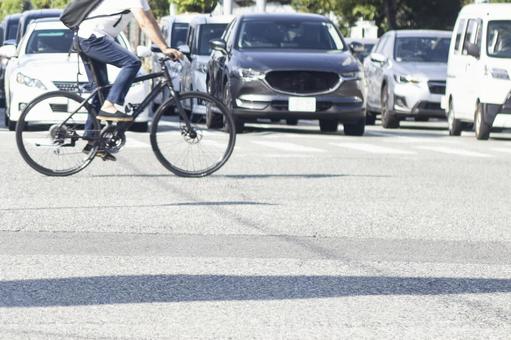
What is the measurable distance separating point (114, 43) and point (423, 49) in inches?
581

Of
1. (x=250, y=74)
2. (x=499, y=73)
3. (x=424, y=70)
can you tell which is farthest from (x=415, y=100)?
(x=250, y=74)

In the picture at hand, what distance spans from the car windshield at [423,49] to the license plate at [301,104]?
20.3 ft

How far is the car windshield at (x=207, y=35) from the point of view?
88.7ft

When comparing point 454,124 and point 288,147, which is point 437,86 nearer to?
point 454,124

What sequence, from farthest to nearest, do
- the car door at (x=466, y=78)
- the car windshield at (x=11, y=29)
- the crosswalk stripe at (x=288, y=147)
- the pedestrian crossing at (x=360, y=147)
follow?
the car windshield at (x=11, y=29), the car door at (x=466, y=78), the crosswalk stripe at (x=288, y=147), the pedestrian crossing at (x=360, y=147)

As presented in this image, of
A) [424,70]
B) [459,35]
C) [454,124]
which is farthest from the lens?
[424,70]

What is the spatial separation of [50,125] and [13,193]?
1.36m

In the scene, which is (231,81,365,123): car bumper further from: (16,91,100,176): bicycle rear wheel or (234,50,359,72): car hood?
(16,91,100,176): bicycle rear wheel

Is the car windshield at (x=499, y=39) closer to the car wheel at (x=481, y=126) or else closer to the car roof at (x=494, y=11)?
the car roof at (x=494, y=11)

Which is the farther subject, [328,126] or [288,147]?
[328,126]

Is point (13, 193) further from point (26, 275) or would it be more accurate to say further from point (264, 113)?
point (264, 113)

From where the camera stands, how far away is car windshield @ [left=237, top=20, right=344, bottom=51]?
21.9 metres

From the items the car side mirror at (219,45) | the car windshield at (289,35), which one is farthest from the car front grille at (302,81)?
the car windshield at (289,35)

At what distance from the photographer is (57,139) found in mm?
13156
